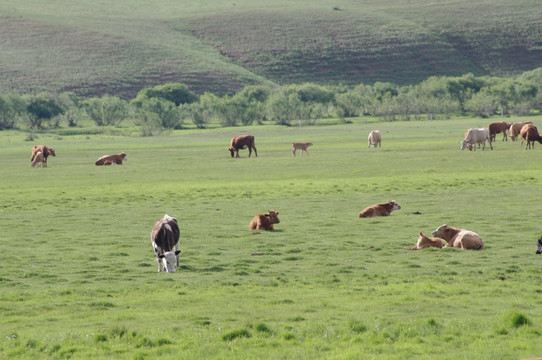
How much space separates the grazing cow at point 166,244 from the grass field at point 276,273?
37 centimetres

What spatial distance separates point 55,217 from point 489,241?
626 inches

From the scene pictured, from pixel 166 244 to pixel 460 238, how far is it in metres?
7.36

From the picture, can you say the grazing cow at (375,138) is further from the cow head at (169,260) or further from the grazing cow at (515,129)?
the cow head at (169,260)

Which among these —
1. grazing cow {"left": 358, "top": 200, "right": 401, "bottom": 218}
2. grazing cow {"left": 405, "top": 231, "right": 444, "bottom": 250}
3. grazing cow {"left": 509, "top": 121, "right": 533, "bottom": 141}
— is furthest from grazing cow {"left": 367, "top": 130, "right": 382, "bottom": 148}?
grazing cow {"left": 405, "top": 231, "right": 444, "bottom": 250}

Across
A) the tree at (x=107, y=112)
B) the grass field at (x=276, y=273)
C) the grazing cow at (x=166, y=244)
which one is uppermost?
the tree at (x=107, y=112)

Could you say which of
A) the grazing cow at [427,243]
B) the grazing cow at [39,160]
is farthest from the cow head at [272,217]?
the grazing cow at [39,160]

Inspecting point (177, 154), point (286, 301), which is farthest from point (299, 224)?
point (177, 154)

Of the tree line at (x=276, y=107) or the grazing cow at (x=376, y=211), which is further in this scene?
the tree line at (x=276, y=107)

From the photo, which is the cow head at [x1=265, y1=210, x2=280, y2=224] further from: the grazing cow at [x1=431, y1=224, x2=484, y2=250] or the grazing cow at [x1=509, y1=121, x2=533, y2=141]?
the grazing cow at [x1=509, y1=121, x2=533, y2=141]

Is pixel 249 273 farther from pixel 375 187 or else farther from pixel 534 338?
pixel 375 187

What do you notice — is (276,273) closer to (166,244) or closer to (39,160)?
(166,244)

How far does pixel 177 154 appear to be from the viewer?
6425 cm

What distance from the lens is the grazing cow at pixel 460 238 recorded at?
19.1 m

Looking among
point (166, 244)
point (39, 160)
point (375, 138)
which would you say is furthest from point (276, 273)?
point (375, 138)
